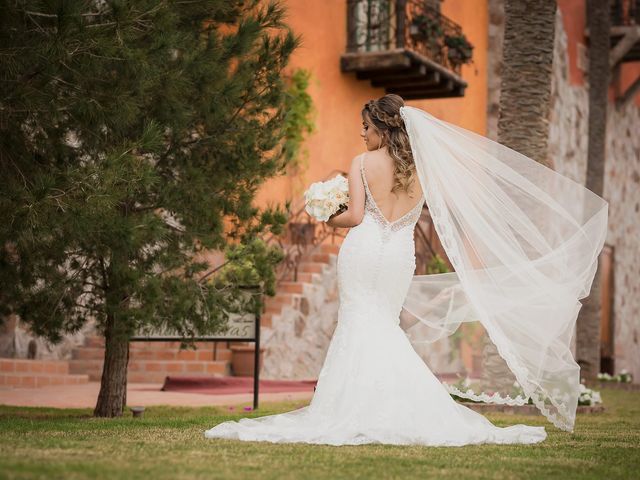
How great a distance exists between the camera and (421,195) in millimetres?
6566

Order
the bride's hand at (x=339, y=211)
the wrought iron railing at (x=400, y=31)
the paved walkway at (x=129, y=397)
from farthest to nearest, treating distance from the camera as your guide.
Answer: the wrought iron railing at (x=400, y=31) → the paved walkway at (x=129, y=397) → the bride's hand at (x=339, y=211)

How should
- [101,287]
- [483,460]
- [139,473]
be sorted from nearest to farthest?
[139,473]
[483,460]
[101,287]

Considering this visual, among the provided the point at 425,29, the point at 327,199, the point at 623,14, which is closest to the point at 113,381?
the point at 327,199

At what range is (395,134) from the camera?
645 centimetres

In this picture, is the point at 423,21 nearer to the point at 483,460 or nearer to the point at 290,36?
the point at 290,36

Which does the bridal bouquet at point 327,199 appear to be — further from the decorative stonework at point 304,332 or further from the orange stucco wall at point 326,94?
the orange stucco wall at point 326,94

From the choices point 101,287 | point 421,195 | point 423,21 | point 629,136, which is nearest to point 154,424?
point 101,287

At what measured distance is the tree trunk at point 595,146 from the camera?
17.2 metres

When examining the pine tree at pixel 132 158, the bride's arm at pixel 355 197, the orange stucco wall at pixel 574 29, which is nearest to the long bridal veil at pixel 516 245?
the bride's arm at pixel 355 197

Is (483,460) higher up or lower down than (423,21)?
lower down

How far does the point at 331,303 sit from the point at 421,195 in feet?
32.9

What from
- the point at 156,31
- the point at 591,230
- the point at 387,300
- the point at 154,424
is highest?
A: the point at 156,31

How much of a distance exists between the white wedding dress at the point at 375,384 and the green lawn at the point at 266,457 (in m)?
0.22

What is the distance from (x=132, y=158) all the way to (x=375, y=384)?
2047 millimetres
